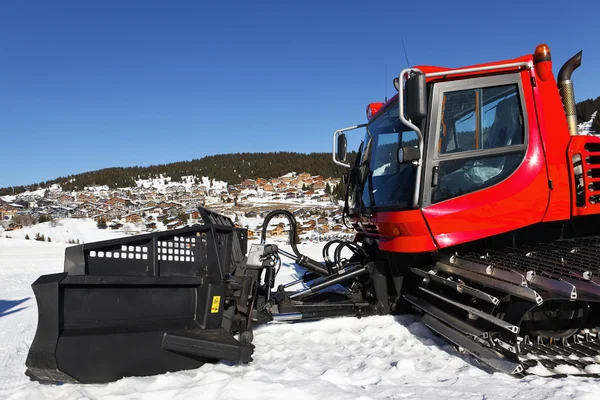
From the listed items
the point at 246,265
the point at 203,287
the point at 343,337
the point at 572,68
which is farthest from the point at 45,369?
the point at 572,68

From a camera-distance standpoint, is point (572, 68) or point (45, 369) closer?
point (45, 369)

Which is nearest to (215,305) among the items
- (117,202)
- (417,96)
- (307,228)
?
(417,96)

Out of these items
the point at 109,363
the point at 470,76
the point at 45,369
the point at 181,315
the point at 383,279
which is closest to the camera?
the point at 45,369

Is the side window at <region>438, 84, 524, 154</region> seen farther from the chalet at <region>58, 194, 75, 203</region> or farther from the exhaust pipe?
the chalet at <region>58, 194, 75, 203</region>

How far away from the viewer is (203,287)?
3.36 metres

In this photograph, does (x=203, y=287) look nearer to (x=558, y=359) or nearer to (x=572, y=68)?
(x=558, y=359)

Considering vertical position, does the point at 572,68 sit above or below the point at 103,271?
above

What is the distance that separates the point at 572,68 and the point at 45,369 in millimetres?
5180

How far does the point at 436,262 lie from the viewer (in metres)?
4.16

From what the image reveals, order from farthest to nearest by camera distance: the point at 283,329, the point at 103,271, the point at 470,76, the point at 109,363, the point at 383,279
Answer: the point at 383,279
the point at 283,329
the point at 470,76
the point at 103,271
the point at 109,363

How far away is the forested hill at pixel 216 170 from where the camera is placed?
6838cm

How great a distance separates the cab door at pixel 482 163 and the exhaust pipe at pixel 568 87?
617mm

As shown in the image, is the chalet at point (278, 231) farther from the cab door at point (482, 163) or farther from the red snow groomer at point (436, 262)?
the cab door at point (482, 163)

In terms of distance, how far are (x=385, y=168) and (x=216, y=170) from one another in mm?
70980
